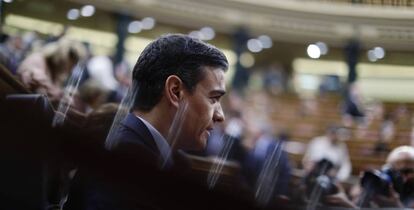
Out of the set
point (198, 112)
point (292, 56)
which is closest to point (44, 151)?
point (198, 112)

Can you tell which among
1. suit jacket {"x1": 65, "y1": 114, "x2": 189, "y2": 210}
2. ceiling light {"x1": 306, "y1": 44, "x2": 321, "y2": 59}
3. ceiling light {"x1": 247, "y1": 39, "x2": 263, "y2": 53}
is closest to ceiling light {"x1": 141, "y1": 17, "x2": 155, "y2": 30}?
ceiling light {"x1": 247, "y1": 39, "x2": 263, "y2": 53}

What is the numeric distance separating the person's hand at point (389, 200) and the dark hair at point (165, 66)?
774 mm

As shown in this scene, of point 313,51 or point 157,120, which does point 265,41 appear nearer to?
point 313,51

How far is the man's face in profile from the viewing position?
86 centimetres

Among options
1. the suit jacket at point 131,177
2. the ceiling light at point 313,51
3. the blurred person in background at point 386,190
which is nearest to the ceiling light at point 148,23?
the ceiling light at point 313,51

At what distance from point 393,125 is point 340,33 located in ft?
8.40

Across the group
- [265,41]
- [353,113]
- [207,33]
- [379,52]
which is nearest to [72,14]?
[207,33]

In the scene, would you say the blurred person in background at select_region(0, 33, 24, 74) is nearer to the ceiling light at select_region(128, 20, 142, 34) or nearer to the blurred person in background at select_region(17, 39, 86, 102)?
the blurred person in background at select_region(17, 39, 86, 102)

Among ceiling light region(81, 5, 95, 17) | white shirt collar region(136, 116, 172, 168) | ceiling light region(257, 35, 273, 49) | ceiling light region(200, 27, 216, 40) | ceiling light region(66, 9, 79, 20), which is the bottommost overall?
ceiling light region(66, 9, 79, 20)

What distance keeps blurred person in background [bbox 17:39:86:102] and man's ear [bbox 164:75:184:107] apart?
752 mm

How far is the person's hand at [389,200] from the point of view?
1435mm

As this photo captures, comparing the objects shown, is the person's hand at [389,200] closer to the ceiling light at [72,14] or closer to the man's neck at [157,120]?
the man's neck at [157,120]

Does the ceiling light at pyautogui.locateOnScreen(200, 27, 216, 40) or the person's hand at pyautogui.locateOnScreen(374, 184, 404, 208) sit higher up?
the person's hand at pyautogui.locateOnScreen(374, 184, 404, 208)

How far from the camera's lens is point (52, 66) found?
5.48ft
